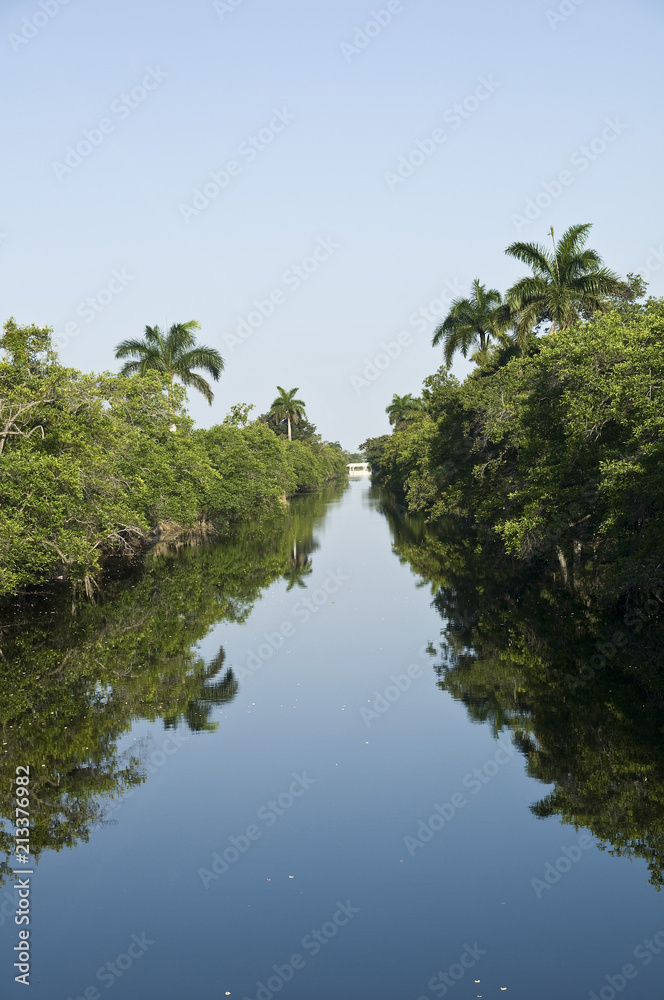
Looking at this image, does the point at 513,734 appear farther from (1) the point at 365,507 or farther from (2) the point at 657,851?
(1) the point at 365,507

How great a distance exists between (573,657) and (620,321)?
11.8m

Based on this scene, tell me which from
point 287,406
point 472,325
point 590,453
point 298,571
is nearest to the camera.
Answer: point 590,453

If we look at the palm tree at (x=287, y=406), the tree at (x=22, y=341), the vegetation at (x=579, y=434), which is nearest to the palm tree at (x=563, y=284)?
the vegetation at (x=579, y=434)

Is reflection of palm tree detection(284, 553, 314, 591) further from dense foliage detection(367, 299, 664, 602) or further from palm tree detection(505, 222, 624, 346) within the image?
palm tree detection(505, 222, 624, 346)

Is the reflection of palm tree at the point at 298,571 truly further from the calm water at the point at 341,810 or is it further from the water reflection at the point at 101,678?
the calm water at the point at 341,810

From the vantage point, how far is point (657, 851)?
11.7 metres

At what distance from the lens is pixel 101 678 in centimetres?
2191

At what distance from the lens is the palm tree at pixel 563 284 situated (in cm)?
4206

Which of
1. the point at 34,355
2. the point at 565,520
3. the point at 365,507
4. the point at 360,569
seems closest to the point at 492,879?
the point at 565,520

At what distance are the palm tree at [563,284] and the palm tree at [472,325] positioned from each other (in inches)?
471

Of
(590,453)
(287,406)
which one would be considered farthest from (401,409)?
(590,453)

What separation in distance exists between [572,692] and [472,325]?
42.3 metres

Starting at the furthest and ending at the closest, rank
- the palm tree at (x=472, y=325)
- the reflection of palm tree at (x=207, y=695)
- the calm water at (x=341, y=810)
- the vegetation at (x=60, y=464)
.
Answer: the palm tree at (x=472, y=325) → the vegetation at (x=60, y=464) → the reflection of palm tree at (x=207, y=695) → the calm water at (x=341, y=810)

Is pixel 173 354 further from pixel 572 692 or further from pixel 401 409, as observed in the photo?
pixel 401 409
